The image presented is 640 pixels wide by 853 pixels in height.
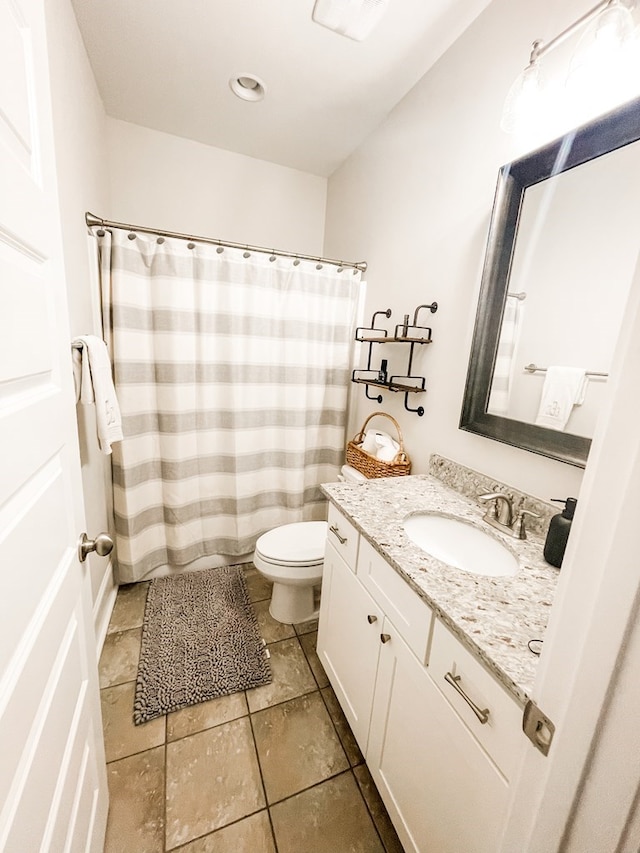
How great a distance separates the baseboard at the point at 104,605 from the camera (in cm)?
153

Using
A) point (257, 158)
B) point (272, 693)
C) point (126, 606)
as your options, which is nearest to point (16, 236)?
point (272, 693)

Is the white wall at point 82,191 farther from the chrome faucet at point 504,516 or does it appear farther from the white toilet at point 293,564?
the chrome faucet at point 504,516

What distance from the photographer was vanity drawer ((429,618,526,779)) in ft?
1.94

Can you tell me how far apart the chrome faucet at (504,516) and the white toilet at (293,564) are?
678 millimetres

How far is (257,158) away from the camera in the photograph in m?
2.19

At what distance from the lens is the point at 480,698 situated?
658 mm

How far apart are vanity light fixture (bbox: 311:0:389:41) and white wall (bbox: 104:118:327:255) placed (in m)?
1.04

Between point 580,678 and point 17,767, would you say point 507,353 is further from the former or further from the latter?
point 17,767

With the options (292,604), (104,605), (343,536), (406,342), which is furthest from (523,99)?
(104,605)

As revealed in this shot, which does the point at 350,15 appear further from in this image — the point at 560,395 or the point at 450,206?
the point at 560,395

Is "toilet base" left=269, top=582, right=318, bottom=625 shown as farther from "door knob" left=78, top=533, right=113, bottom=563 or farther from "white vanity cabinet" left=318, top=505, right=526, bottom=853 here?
"door knob" left=78, top=533, right=113, bottom=563

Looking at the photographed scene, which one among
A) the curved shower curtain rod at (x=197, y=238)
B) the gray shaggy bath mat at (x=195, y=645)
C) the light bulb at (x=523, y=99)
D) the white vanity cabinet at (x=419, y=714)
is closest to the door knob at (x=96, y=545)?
the white vanity cabinet at (x=419, y=714)

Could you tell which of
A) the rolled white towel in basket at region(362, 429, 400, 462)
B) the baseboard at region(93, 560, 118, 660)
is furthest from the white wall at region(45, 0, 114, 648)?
the rolled white towel in basket at region(362, 429, 400, 462)

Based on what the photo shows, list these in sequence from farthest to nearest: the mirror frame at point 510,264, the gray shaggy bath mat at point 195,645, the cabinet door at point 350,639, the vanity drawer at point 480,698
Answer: the gray shaggy bath mat at point 195,645
the cabinet door at point 350,639
the mirror frame at point 510,264
the vanity drawer at point 480,698
